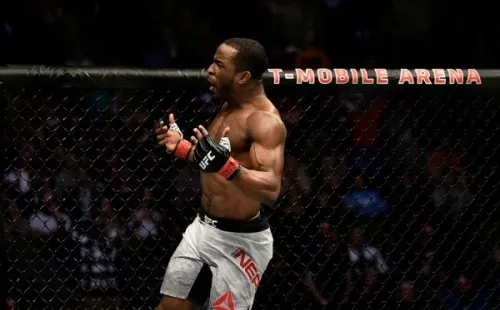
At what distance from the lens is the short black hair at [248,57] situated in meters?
2.04

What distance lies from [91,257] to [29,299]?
0.33 meters

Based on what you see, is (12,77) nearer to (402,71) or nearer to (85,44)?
(402,71)

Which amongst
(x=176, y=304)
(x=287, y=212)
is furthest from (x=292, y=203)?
(x=176, y=304)

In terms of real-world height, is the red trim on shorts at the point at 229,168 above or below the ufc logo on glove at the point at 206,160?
below

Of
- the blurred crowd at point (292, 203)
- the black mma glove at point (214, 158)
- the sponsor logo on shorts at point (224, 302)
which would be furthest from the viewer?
the blurred crowd at point (292, 203)

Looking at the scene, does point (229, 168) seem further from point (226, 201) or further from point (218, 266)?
point (218, 266)

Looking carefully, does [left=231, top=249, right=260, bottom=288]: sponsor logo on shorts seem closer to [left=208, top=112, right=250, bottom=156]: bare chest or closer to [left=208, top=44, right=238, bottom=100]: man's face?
[left=208, top=112, right=250, bottom=156]: bare chest

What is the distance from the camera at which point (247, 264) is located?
2117 mm

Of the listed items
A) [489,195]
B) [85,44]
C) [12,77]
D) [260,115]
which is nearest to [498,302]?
[489,195]

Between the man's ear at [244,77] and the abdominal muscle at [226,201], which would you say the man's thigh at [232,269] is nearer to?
the abdominal muscle at [226,201]

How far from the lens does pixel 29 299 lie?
9.15 ft

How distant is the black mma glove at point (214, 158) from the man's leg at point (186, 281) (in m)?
0.31

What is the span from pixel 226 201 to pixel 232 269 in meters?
0.19

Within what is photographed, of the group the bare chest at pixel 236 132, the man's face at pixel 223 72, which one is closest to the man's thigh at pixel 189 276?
the bare chest at pixel 236 132
